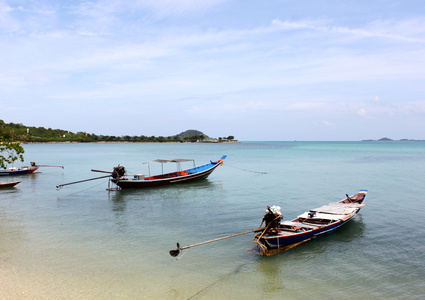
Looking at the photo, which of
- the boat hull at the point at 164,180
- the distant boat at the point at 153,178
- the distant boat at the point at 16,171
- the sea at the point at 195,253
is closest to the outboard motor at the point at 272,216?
the sea at the point at 195,253

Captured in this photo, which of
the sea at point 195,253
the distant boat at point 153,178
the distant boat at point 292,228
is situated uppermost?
the distant boat at point 153,178

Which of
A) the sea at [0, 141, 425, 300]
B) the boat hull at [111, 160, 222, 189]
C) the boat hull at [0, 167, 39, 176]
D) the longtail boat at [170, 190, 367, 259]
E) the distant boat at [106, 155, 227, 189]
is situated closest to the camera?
the sea at [0, 141, 425, 300]

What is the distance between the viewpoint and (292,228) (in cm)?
1162

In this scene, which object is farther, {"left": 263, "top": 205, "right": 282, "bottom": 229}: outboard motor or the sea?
{"left": 263, "top": 205, "right": 282, "bottom": 229}: outboard motor

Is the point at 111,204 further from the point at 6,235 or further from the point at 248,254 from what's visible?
the point at 248,254

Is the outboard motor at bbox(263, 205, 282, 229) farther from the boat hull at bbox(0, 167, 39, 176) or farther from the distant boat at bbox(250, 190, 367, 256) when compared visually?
the boat hull at bbox(0, 167, 39, 176)

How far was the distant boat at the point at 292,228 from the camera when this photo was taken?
10703 mm

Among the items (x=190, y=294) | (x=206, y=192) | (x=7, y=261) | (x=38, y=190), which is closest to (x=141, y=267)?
(x=190, y=294)

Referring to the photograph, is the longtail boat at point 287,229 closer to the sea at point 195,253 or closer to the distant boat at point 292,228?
the distant boat at point 292,228

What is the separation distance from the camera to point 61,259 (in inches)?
409

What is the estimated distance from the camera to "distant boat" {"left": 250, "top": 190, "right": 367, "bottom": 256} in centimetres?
1070

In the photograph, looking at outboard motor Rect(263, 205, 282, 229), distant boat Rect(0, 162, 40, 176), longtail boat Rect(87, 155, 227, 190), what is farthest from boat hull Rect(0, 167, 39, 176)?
outboard motor Rect(263, 205, 282, 229)

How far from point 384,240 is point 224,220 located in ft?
23.0

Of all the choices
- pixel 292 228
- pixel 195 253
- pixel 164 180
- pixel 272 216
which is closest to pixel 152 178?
pixel 164 180
